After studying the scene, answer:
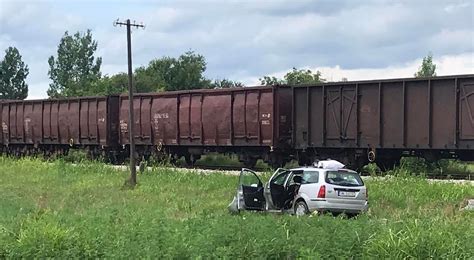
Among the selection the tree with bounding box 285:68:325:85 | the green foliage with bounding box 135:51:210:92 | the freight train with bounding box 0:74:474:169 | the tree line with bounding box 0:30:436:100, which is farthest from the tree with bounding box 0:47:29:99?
the freight train with bounding box 0:74:474:169

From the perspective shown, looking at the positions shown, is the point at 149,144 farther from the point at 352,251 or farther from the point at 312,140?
the point at 352,251

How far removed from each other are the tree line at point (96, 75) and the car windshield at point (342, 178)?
143 feet

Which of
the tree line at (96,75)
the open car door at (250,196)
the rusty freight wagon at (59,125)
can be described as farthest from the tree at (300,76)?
the open car door at (250,196)

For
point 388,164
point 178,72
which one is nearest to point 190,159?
point 388,164

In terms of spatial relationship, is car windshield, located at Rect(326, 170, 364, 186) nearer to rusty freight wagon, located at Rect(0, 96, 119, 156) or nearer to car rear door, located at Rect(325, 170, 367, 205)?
car rear door, located at Rect(325, 170, 367, 205)

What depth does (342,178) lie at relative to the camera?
1661 centimetres

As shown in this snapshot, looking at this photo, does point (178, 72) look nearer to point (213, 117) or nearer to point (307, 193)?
point (213, 117)

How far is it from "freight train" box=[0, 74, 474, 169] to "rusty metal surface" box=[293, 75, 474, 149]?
0.11 feet

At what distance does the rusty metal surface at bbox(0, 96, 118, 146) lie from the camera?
120 feet

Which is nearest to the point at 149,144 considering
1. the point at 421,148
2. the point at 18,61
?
the point at 421,148

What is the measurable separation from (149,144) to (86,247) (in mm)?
24228

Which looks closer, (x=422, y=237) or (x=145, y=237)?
(x=422, y=237)

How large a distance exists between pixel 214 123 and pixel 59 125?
41.9 feet

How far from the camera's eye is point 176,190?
22.6 metres
